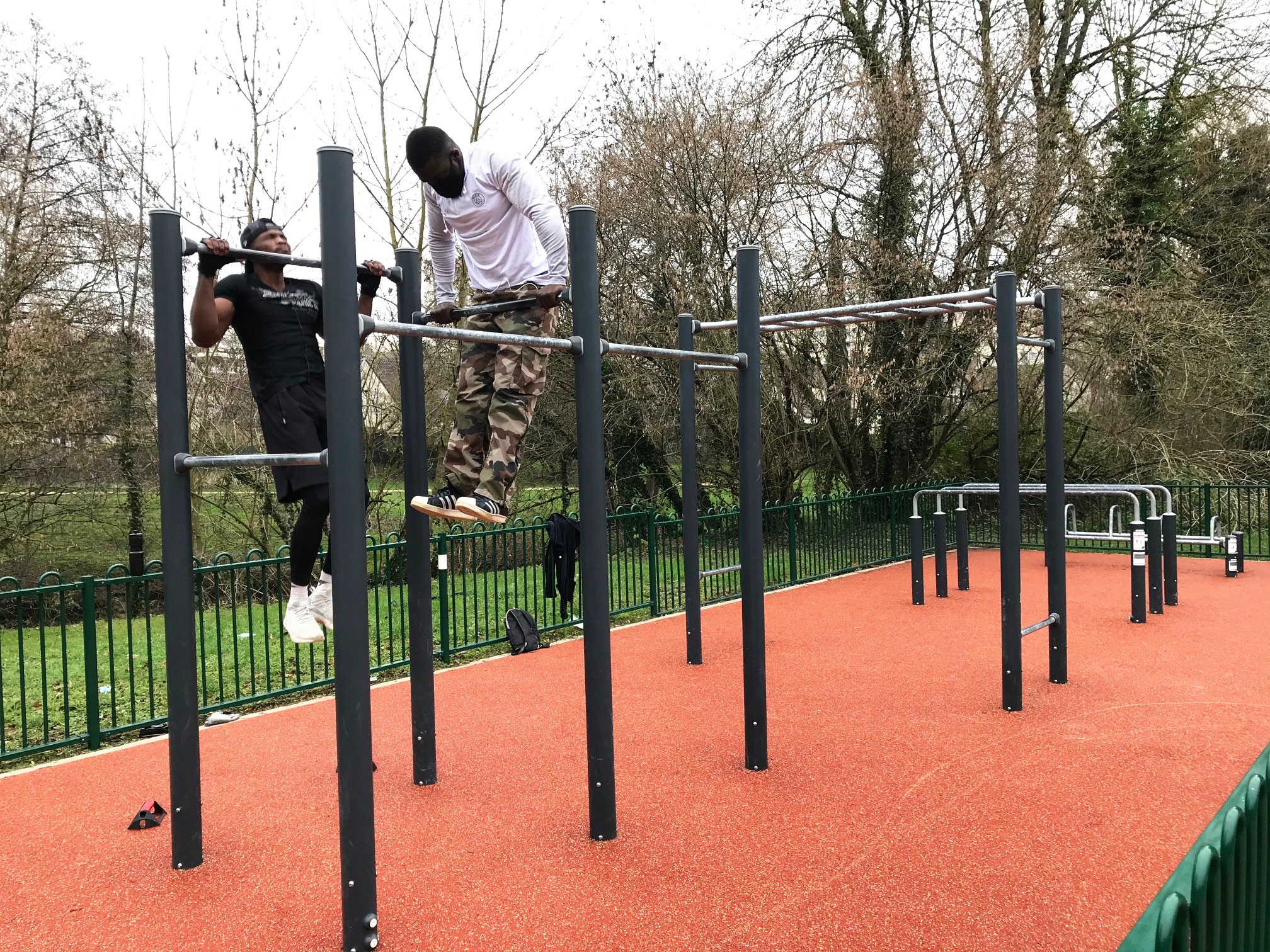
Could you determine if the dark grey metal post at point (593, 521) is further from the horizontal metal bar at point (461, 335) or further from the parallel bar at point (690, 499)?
the parallel bar at point (690, 499)

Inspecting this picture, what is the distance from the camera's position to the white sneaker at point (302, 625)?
326 cm

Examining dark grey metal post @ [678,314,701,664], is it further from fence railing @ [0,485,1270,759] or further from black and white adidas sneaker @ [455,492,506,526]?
black and white adidas sneaker @ [455,492,506,526]

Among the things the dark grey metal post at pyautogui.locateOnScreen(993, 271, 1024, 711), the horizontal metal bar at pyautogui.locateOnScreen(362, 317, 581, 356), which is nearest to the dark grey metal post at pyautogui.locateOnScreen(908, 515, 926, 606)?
the dark grey metal post at pyautogui.locateOnScreen(993, 271, 1024, 711)

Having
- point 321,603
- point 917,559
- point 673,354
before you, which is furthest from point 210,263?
point 917,559

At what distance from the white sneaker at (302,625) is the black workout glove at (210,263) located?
4.00ft

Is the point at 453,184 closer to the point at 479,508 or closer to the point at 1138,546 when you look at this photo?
the point at 479,508

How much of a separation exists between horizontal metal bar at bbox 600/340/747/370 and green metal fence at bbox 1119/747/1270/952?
2.11 meters

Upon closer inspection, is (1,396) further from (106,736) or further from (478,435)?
(478,435)

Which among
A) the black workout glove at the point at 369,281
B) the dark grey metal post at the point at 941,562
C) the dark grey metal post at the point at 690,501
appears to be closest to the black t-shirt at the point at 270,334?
the black workout glove at the point at 369,281

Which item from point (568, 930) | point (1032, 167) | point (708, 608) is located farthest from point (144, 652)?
point (1032, 167)

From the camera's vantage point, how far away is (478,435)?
3.50m

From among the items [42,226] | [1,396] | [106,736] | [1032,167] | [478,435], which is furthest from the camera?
[1032,167]

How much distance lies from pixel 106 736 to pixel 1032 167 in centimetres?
1181

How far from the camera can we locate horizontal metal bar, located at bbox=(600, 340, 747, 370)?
10.8ft
